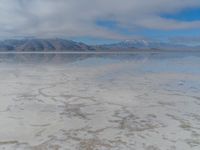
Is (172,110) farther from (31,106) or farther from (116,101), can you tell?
(31,106)

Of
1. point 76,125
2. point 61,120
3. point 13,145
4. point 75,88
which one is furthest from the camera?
point 75,88

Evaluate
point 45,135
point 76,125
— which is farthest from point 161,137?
point 45,135

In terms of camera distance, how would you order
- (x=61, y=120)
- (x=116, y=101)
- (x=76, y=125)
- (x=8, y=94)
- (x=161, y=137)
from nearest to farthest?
(x=161, y=137) < (x=76, y=125) < (x=61, y=120) < (x=116, y=101) < (x=8, y=94)

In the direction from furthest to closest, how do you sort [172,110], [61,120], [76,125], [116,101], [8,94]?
[8,94] → [116,101] → [172,110] → [61,120] → [76,125]

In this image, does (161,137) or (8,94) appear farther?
(8,94)

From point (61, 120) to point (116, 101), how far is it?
233cm

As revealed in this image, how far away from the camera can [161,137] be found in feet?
14.8

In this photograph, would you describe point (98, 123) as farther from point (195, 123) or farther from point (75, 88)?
point (75, 88)

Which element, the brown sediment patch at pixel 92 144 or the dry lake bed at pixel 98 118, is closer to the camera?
the brown sediment patch at pixel 92 144

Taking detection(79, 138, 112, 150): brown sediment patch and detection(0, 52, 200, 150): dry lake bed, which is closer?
detection(79, 138, 112, 150): brown sediment patch

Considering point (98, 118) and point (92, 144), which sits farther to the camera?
point (98, 118)

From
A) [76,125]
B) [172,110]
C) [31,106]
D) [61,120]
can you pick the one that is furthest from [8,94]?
[172,110]

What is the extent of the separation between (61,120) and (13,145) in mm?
1510

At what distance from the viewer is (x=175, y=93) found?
28.1 ft
